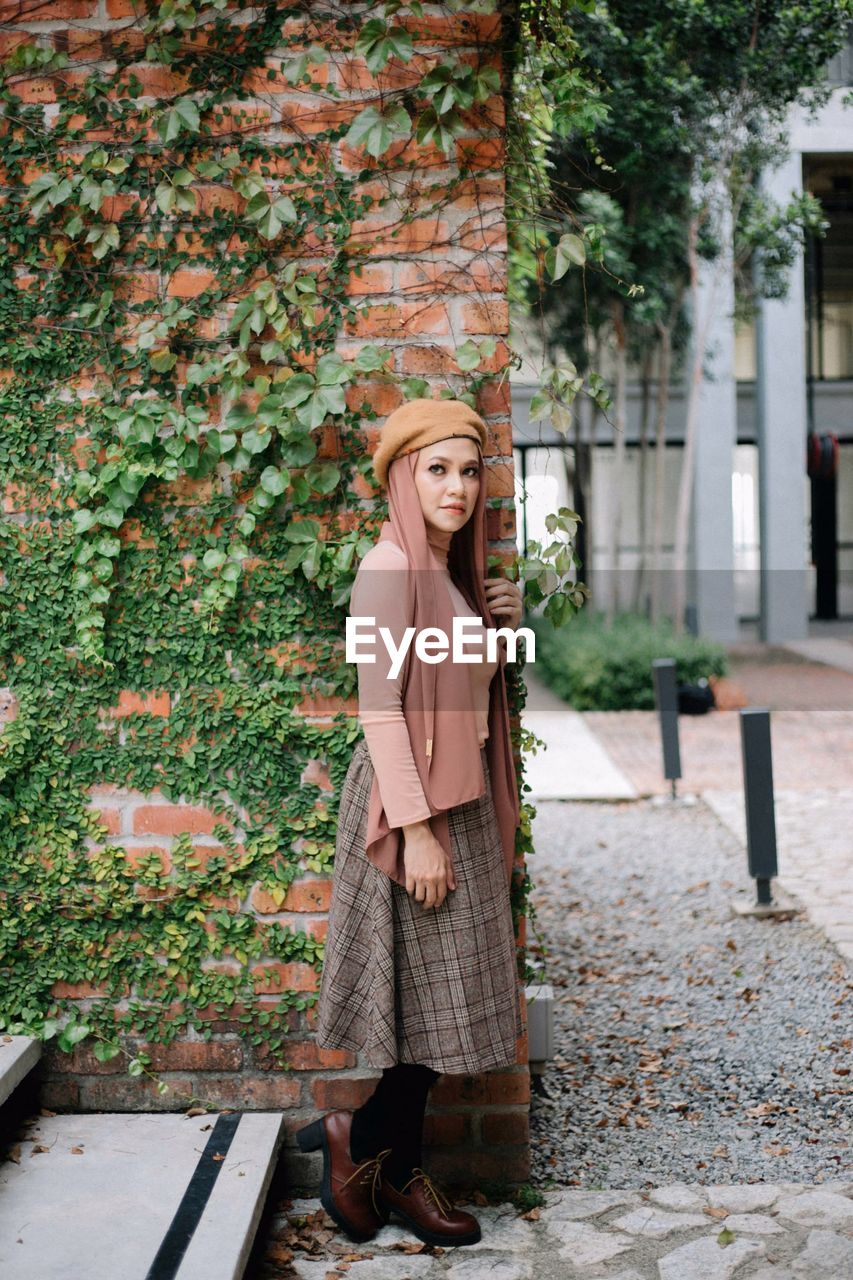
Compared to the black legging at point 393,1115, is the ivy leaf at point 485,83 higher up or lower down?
higher up

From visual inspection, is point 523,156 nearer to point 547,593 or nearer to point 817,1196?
point 547,593

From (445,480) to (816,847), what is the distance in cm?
536

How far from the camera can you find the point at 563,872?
7195 mm

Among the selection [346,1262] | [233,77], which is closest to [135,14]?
[233,77]

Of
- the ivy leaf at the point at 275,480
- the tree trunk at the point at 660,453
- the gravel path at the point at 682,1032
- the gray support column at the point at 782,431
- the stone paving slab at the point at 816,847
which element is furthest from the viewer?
the gray support column at the point at 782,431

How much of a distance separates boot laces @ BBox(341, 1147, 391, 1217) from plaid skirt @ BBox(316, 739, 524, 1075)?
0.31 meters

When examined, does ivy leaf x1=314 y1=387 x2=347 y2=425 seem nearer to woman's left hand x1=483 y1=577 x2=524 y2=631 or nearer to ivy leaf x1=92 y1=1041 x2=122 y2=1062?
woman's left hand x1=483 y1=577 x2=524 y2=631

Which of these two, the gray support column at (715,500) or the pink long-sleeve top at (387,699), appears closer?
the pink long-sleeve top at (387,699)

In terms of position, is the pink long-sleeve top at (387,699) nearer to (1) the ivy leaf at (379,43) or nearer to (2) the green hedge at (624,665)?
(1) the ivy leaf at (379,43)

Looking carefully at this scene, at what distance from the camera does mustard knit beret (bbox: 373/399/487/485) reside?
296 centimetres

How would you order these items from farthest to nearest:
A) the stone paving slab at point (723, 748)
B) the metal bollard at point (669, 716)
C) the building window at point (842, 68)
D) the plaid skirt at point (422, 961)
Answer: the building window at point (842, 68), the stone paving slab at point (723, 748), the metal bollard at point (669, 716), the plaid skirt at point (422, 961)

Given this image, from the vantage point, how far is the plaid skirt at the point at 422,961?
3027mm

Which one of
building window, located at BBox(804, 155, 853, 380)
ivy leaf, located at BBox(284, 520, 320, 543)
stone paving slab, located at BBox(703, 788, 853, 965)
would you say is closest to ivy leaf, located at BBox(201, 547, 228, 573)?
ivy leaf, located at BBox(284, 520, 320, 543)

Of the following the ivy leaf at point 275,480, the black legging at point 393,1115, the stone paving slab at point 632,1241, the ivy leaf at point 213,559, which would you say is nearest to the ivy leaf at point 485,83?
the ivy leaf at point 275,480
